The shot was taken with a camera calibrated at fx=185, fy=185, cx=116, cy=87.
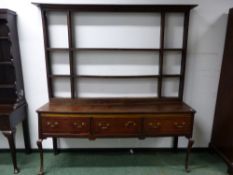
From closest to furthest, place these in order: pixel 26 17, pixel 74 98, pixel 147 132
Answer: pixel 147 132, pixel 26 17, pixel 74 98

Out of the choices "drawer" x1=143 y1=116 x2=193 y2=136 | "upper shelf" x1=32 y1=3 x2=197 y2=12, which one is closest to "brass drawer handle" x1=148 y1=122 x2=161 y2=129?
"drawer" x1=143 y1=116 x2=193 y2=136

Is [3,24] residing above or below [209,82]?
above

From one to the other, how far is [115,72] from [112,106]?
453 mm

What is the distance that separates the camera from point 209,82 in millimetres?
2469

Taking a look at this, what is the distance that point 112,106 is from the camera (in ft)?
7.33

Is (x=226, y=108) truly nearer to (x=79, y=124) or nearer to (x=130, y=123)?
(x=130, y=123)

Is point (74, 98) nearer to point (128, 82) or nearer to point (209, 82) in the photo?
point (128, 82)

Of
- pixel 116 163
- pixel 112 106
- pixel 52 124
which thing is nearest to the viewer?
pixel 52 124

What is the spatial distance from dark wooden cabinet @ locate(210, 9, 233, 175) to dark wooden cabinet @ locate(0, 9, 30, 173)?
2505 mm

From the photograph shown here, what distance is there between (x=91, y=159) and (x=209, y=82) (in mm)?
1874

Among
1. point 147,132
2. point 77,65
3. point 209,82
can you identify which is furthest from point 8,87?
point 209,82

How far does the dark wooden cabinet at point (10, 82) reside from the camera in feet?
6.65

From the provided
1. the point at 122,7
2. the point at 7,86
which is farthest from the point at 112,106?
the point at 7,86

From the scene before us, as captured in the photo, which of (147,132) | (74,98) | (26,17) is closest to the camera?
(147,132)
